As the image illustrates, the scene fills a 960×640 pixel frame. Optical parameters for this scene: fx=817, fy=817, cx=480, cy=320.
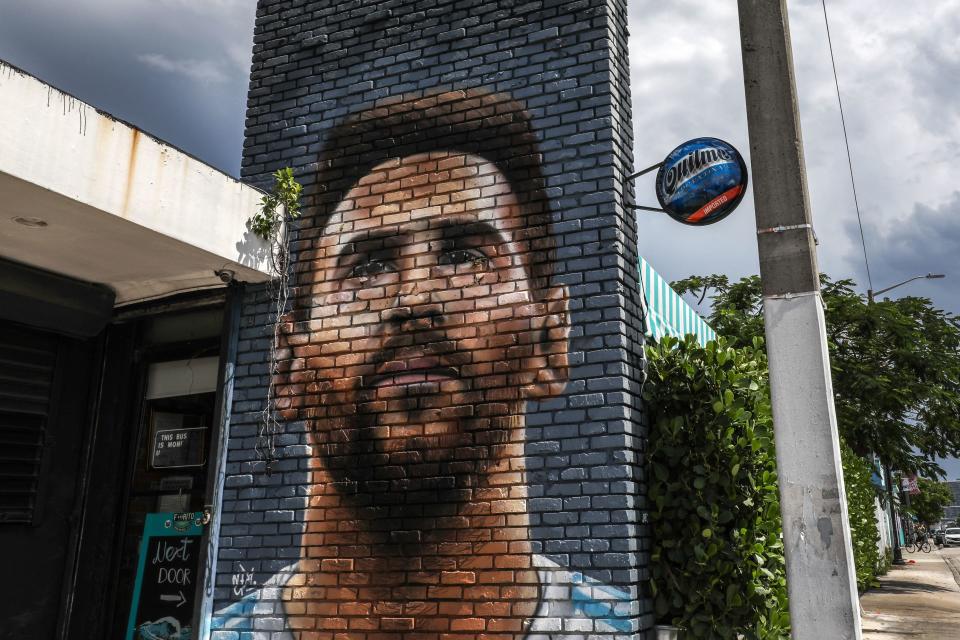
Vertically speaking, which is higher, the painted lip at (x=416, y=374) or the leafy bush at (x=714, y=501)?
the painted lip at (x=416, y=374)

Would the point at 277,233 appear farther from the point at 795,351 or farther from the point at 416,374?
the point at 795,351

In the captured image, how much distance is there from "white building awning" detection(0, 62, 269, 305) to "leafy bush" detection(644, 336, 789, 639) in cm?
314

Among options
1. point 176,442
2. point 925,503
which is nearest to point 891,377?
point 176,442

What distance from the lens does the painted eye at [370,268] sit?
582 cm

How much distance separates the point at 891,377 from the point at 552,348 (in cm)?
1447

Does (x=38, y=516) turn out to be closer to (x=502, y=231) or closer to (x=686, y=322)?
(x=502, y=231)

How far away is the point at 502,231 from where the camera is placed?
552 cm

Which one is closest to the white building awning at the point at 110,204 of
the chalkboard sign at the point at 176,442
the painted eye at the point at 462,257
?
the chalkboard sign at the point at 176,442

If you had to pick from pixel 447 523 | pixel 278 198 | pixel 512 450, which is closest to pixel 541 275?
pixel 512 450

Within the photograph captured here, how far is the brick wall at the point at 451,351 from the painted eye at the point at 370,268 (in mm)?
17

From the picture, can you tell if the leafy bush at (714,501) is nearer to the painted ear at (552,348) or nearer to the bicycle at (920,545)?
the painted ear at (552,348)

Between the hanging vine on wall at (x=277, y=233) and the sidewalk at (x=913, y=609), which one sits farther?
the sidewalk at (x=913, y=609)

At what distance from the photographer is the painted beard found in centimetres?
518

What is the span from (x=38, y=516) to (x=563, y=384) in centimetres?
414
